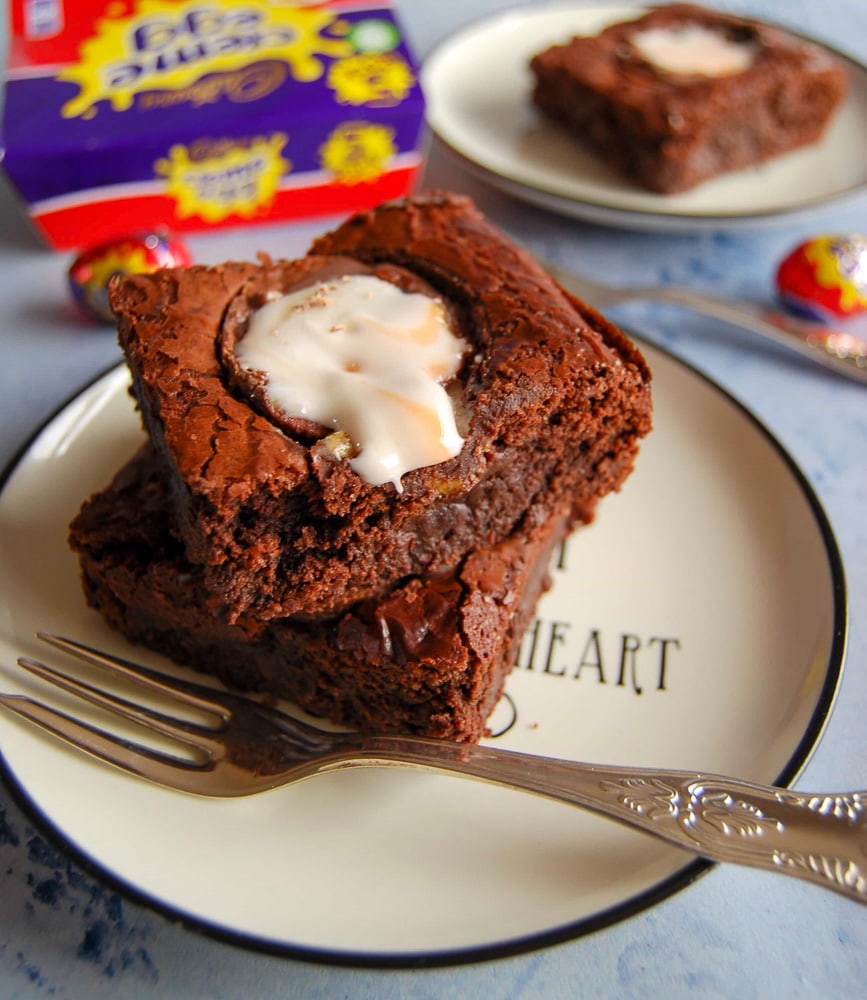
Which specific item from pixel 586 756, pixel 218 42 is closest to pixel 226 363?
pixel 586 756

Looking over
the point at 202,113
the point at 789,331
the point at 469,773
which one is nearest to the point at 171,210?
the point at 202,113

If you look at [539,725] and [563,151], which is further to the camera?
[563,151]

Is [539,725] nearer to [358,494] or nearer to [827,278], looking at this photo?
[358,494]

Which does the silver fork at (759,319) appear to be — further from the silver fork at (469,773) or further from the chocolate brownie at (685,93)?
the silver fork at (469,773)

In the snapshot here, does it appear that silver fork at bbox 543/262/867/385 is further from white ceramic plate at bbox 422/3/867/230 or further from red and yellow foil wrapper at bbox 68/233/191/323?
red and yellow foil wrapper at bbox 68/233/191/323

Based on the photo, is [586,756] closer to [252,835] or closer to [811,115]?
[252,835]

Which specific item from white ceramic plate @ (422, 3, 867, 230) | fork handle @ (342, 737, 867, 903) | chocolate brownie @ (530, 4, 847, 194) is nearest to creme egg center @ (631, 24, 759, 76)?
chocolate brownie @ (530, 4, 847, 194)
